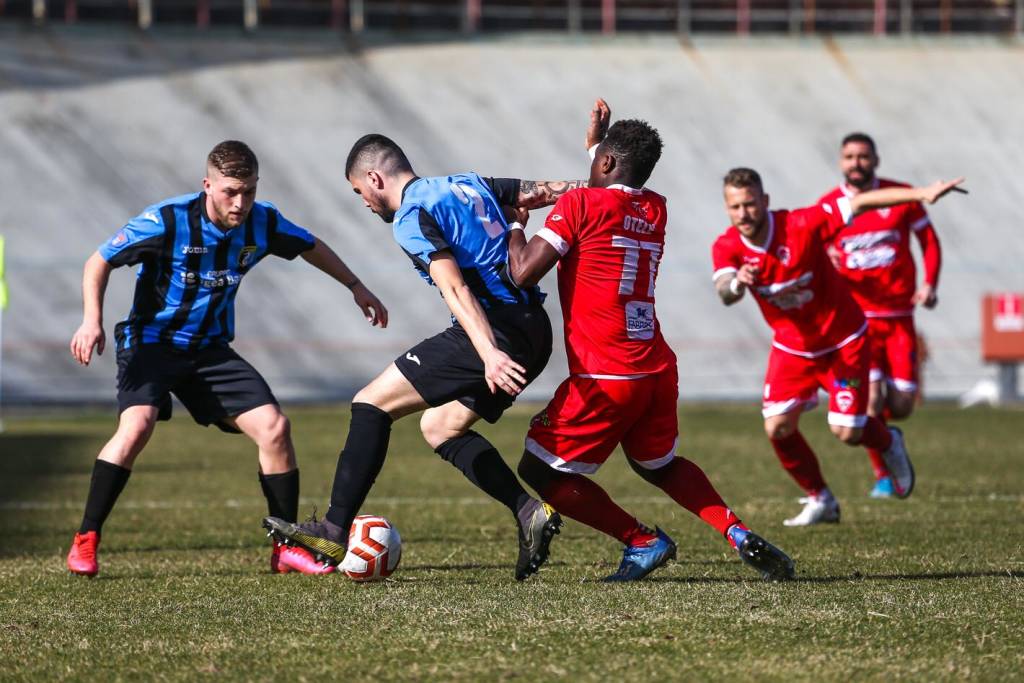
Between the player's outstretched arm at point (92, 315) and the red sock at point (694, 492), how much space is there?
2.37m

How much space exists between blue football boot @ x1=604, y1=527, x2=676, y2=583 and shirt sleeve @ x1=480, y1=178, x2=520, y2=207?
58.2 inches

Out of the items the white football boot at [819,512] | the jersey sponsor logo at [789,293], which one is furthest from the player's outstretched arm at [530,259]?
the white football boot at [819,512]

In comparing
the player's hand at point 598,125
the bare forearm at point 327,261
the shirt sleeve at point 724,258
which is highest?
the player's hand at point 598,125

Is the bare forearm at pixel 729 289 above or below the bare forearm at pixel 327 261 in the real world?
below

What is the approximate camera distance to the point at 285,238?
671 cm

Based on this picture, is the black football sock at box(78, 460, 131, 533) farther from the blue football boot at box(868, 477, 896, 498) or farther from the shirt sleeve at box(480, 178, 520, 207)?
the blue football boot at box(868, 477, 896, 498)

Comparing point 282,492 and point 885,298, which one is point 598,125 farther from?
point 885,298

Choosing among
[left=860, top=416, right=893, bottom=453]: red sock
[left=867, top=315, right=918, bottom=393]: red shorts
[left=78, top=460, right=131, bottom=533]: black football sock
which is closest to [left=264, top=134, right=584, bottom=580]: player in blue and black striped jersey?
[left=78, top=460, right=131, bottom=533]: black football sock

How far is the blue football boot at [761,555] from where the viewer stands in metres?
5.46

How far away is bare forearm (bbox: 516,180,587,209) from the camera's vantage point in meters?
5.95

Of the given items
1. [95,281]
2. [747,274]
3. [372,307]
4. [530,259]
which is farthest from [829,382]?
[95,281]

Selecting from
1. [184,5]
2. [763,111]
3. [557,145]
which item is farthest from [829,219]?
[184,5]

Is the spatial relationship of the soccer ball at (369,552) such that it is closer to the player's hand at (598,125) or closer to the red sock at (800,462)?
the player's hand at (598,125)

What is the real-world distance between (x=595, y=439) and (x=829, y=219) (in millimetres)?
2879
